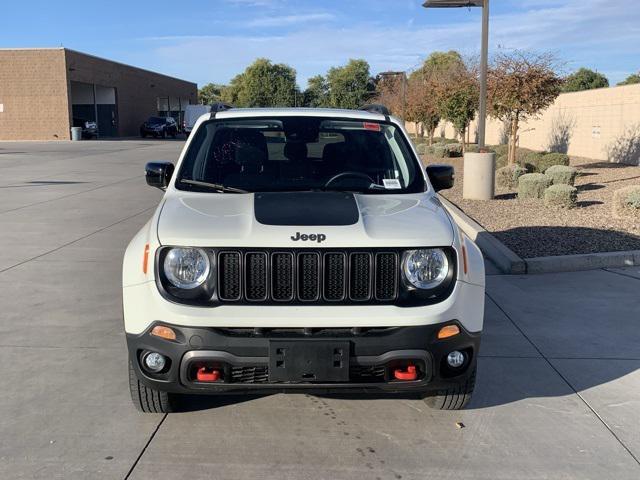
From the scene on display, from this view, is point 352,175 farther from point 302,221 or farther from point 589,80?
point 589,80

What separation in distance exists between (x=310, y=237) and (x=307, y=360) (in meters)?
0.63

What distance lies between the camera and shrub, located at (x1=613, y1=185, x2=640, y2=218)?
10258 millimetres

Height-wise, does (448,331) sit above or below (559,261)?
above

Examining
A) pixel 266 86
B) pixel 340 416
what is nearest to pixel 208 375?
pixel 340 416

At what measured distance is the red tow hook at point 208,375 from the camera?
11.0 feet

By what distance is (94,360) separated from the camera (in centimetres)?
486

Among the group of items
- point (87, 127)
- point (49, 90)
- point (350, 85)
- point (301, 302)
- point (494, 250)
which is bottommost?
point (494, 250)

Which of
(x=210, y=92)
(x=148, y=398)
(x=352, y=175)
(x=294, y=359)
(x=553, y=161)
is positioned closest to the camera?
(x=294, y=359)

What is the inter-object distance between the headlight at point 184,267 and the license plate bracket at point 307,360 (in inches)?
21.5

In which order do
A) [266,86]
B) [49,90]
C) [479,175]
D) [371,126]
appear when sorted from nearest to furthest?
[371,126], [479,175], [49,90], [266,86]

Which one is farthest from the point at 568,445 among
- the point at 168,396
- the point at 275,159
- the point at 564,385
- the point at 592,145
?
the point at 592,145

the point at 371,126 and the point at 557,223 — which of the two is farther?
the point at 557,223

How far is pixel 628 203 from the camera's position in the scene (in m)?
10.4

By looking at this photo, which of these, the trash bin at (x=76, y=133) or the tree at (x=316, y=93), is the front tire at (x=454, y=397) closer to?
the trash bin at (x=76, y=133)
